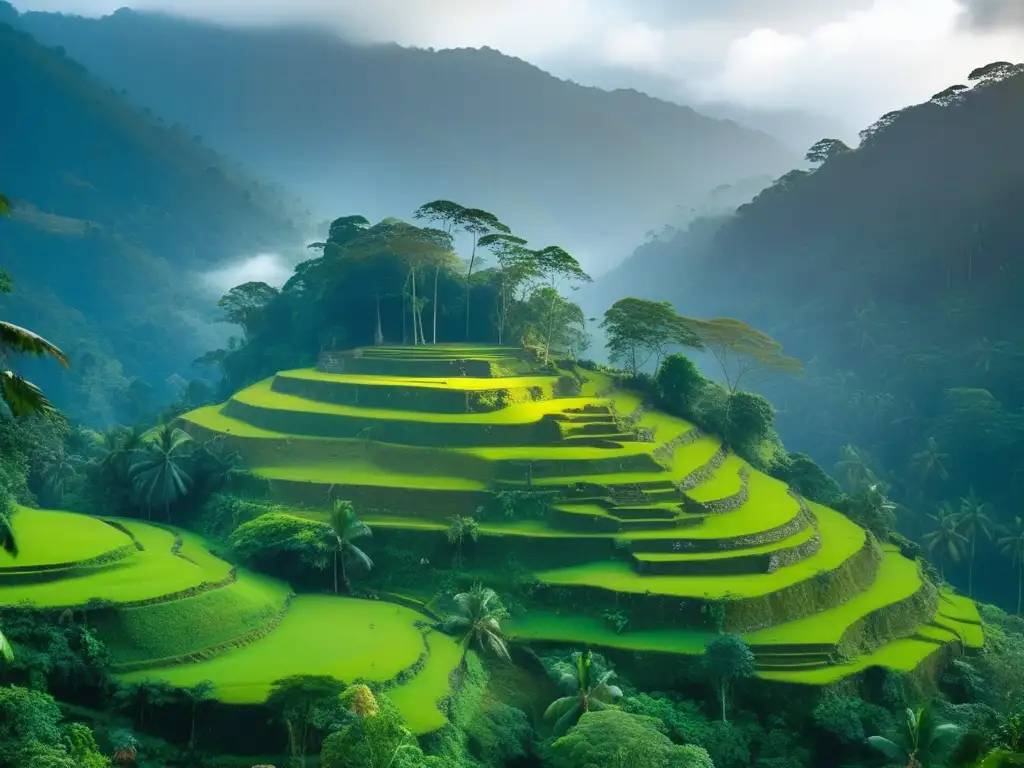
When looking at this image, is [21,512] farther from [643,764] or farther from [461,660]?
[643,764]

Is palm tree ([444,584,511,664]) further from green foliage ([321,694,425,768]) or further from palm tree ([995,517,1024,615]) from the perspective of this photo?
palm tree ([995,517,1024,615])

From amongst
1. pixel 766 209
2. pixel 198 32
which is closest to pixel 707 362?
pixel 766 209

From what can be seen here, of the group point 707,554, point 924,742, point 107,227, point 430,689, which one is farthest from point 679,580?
point 107,227

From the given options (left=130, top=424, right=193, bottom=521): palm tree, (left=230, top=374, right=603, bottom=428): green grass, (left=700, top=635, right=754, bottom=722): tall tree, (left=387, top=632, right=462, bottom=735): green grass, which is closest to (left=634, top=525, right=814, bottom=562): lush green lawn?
(left=700, top=635, right=754, bottom=722): tall tree

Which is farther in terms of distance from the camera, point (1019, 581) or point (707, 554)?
point (1019, 581)

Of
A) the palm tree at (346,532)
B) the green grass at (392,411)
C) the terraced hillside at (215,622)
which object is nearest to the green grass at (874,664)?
the terraced hillside at (215,622)

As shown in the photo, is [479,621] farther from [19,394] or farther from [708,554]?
[19,394]
